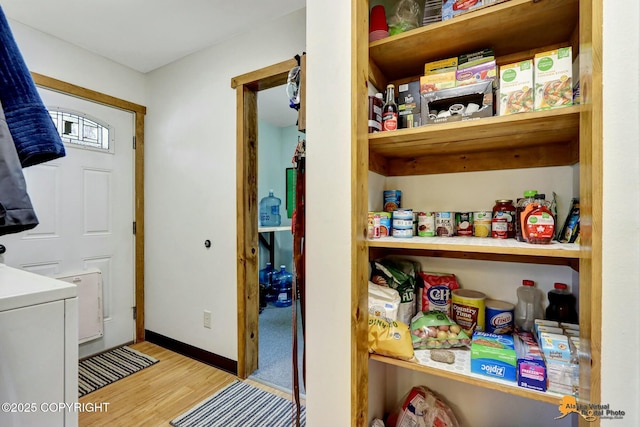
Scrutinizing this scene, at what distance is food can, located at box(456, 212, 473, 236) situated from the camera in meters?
1.08

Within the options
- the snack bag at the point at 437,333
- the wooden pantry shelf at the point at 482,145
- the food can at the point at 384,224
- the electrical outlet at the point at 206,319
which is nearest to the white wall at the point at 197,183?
the electrical outlet at the point at 206,319

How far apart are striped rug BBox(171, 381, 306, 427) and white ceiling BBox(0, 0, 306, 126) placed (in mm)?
2229

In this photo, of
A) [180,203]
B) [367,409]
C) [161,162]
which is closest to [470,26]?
[367,409]

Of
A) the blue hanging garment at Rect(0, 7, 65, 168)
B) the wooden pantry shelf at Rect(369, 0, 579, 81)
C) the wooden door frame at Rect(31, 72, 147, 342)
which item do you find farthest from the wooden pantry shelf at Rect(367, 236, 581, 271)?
the wooden door frame at Rect(31, 72, 147, 342)

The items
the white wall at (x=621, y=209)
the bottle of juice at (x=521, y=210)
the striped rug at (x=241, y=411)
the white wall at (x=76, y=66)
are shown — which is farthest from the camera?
the white wall at (x=76, y=66)

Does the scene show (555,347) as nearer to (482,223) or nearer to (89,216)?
(482,223)

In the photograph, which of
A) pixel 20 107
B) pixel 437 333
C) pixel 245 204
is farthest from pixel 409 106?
pixel 245 204

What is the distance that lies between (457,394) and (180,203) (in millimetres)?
2267

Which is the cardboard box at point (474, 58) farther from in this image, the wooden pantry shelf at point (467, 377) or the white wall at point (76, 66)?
the white wall at point (76, 66)

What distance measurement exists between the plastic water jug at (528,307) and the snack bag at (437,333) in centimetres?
24

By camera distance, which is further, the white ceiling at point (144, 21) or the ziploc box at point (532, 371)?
the white ceiling at point (144, 21)

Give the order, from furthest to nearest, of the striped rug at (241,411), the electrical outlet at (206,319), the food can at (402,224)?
the electrical outlet at (206,319) → the striped rug at (241,411) → the food can at (402,224)

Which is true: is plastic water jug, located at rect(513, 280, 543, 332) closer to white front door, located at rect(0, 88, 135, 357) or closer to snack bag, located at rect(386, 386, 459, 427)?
snack bag, located at rect(386, 386, 459, 427)

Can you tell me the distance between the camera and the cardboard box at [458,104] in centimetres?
90
